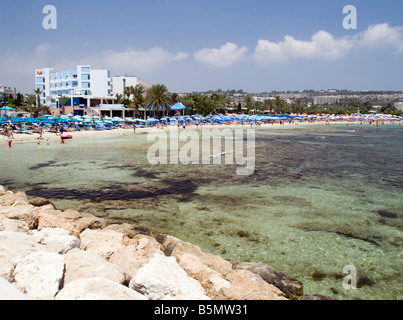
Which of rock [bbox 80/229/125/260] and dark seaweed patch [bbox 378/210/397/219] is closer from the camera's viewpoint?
rock [bbox 80/229/125/260]

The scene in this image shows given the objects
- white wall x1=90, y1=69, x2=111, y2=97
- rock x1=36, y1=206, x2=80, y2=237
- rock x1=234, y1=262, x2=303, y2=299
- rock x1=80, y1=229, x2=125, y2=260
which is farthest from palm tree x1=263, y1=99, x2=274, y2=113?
rock x1=234, y1=262, x2=303, y2=299

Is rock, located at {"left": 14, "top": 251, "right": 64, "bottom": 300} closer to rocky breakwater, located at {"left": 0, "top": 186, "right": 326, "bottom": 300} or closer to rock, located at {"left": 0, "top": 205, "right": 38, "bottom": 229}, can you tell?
rocky breakwater, located at {"left": 0, "top": 186, "right": 326, "bottom": 300}

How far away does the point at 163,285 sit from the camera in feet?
15.1

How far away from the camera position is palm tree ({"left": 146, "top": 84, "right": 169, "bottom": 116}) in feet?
182

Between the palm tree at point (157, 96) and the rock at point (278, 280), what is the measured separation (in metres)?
52.2

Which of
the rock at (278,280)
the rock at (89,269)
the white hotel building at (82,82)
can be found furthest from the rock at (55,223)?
A: the white hotel building at (82,82)


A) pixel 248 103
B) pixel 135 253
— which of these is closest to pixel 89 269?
pixel 135 253

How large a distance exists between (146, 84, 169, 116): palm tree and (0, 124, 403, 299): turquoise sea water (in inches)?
1459

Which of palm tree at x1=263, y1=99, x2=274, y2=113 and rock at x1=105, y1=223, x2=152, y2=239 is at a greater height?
palm tree at x1=263, y1=99, x2=274, y2=113

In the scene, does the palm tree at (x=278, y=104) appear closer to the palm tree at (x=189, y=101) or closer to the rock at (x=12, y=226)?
the palm tree at (x=189, y=101)

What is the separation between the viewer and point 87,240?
6.85 meters

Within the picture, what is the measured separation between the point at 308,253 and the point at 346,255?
0.90 metres

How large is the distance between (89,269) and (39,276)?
32.5 inches

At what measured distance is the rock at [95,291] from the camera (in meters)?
3.77
